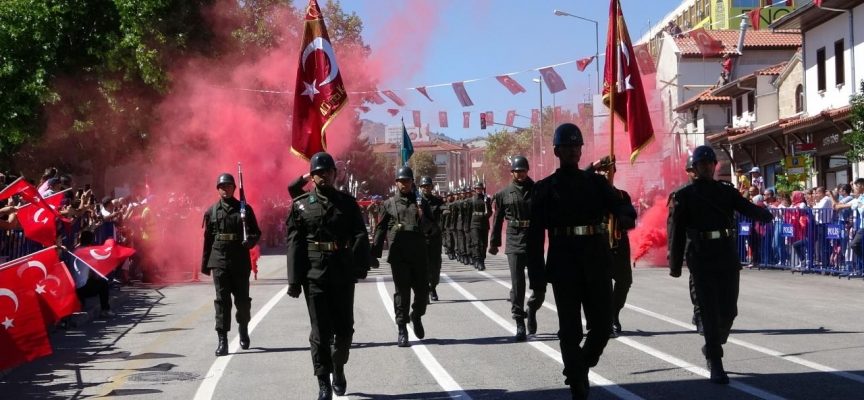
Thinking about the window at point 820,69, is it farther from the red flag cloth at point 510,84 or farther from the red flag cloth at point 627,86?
the red flag cloth at point 627,86

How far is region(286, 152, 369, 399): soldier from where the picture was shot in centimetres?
799

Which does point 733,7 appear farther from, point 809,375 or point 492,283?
point 809,375

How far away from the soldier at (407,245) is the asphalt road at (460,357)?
41cm

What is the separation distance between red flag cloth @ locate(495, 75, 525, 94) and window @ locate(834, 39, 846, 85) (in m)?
11.2

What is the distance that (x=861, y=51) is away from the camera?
30.6m

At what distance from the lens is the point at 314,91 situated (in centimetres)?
1378

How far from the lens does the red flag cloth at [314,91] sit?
44.5 ft

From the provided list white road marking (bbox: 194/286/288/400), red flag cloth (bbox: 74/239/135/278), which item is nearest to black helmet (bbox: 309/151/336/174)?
white road marking (bbox: 194/286/288/400)

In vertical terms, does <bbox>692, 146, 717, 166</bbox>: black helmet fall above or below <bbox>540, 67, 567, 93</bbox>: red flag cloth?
below

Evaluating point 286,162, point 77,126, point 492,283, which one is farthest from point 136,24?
point 492,283

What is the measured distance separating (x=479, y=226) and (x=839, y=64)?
15511 millimetres

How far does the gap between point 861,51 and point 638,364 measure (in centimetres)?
2480

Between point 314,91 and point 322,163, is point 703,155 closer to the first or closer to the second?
point 322,163

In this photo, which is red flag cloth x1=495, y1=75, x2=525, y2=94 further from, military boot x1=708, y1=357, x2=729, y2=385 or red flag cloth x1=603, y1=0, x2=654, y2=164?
military boot x1=708, y1=357, x2=729, y2=385
